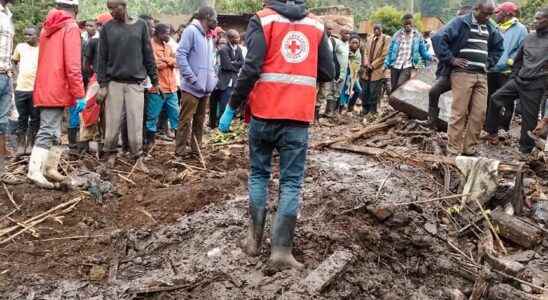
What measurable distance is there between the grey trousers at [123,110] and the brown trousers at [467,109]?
4.18 metres

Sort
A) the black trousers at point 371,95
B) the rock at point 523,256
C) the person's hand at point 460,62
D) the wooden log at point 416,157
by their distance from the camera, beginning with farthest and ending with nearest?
the black trousers at point 371,95 < the person's hand at point 460,62 < the wooden log at point 416,157 < the rock at point 523,256

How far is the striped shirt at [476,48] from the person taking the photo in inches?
255

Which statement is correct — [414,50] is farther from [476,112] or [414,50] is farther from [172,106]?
[172,106]

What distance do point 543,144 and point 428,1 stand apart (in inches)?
2121

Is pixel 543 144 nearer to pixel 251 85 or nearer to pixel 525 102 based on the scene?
pixel 525 102

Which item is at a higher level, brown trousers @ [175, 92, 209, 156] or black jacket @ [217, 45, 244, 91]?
black jacket @ [217, 45, 244, 91]

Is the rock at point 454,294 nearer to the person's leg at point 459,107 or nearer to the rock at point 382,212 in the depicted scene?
the rock at point 382,212

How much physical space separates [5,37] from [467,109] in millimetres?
5809

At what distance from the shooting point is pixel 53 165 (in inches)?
234

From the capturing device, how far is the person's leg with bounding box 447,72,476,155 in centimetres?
656

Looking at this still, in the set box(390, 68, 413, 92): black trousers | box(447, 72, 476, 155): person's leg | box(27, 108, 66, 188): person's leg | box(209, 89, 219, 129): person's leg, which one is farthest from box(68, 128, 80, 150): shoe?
box(390, 68, 413, 92): black trousers

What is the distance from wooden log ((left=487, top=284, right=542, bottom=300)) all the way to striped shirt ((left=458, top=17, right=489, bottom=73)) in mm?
3692

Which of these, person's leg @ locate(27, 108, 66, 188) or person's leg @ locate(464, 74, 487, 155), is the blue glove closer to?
person's leg @ locate(27, 108, 66, 188)

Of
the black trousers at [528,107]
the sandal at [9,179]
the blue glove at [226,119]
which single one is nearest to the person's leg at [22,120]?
the sandal at [9,179]
